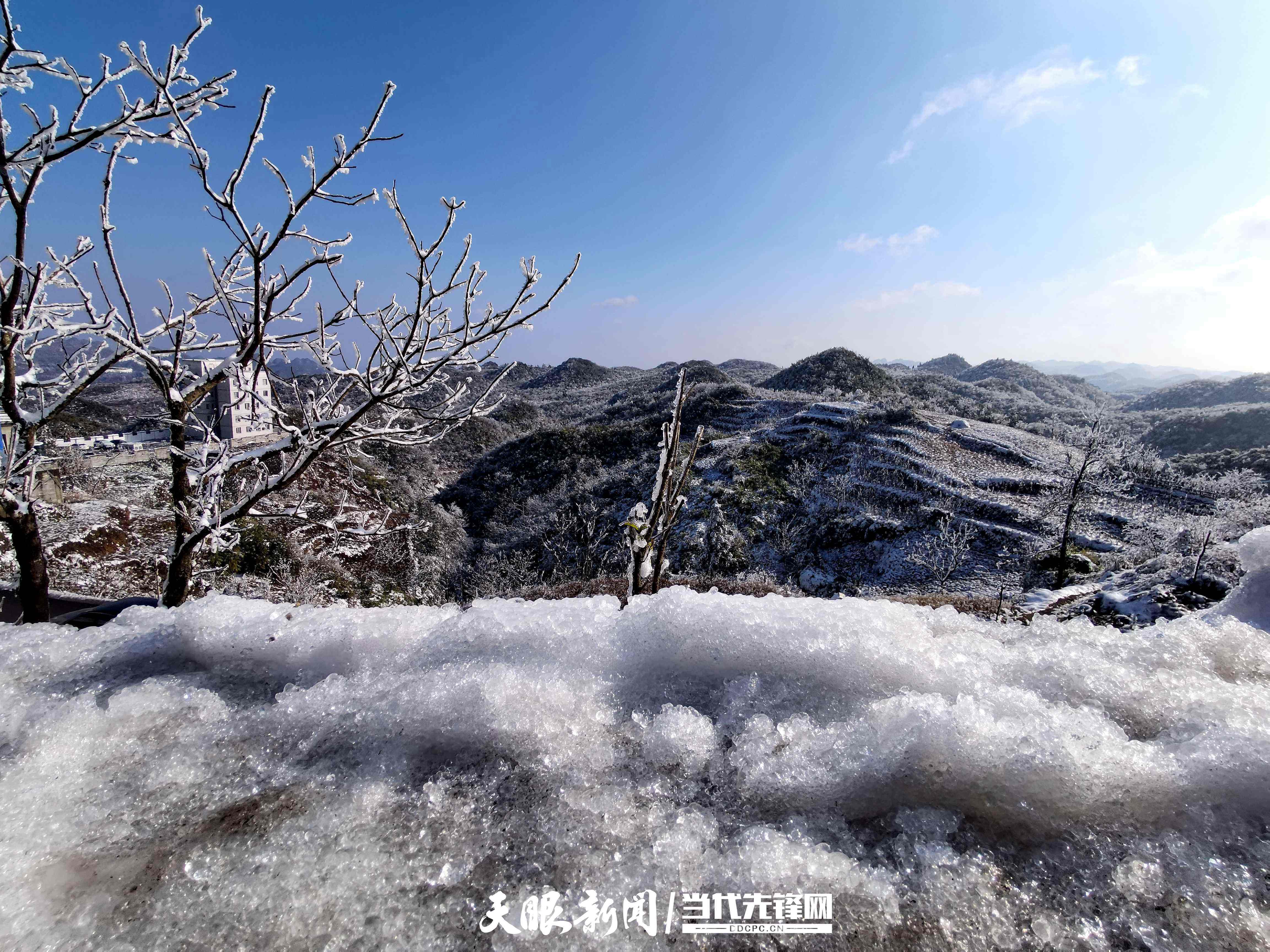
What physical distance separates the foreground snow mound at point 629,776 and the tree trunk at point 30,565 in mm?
2647

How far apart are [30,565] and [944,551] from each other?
24.0 meters

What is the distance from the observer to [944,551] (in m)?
20.8

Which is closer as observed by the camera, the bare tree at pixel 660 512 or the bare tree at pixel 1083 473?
the bare tree at pixel 660 512

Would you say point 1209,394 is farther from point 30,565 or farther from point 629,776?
point 30,565

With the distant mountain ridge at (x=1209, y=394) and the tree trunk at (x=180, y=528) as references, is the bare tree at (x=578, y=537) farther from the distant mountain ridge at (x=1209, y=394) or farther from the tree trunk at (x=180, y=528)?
the distant mountain ridge at (x=1209, y=394)

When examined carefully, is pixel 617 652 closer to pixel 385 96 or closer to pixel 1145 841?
pixel 1145 841

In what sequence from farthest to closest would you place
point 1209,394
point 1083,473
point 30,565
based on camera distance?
1. point 1209,394
2. point 1083,473
3. point 30,565

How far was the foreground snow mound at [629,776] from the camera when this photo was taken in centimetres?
111

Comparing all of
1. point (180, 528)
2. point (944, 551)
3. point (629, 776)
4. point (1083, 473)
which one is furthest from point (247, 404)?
point (944, 551)

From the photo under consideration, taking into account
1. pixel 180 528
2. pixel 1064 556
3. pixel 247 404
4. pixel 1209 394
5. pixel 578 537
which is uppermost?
pixel 1209 394

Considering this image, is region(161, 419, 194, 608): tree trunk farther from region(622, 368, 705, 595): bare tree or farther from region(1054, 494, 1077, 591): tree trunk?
region(1054, 494, 1077, 591): tree trunk

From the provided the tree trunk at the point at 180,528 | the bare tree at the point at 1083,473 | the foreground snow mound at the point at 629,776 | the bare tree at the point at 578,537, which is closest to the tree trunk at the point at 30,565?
the tree trunk at the point at 180,528

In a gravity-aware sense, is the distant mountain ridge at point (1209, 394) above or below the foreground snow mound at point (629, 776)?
above

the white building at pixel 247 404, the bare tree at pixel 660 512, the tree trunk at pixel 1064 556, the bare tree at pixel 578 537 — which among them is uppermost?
the white building at pixel 247 404
